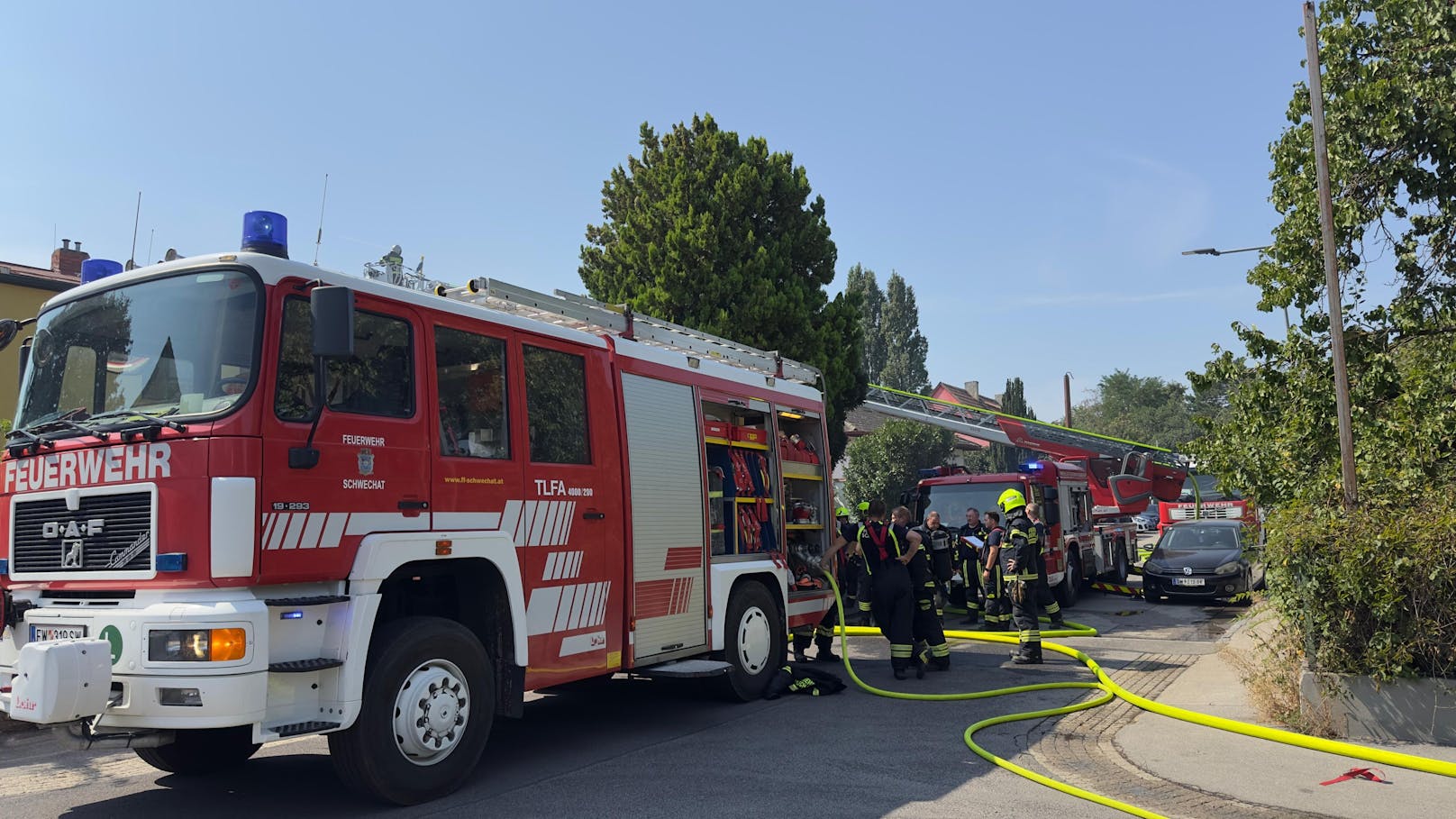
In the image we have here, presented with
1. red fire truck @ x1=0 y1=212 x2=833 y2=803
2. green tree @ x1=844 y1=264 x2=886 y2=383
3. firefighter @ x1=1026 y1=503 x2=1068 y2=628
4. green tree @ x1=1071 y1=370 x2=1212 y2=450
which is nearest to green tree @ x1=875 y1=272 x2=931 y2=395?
green tree @ x1=844 y1=264 x2=886 y2=383

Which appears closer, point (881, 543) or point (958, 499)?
point (881, 543)

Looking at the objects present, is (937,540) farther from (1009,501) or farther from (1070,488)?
(1070,488)

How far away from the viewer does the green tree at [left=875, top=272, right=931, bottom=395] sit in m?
62.5

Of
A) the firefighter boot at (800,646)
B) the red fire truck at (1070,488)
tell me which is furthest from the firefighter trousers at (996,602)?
the firefighter boot at (800,646)

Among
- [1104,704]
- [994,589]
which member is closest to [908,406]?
[994,589]

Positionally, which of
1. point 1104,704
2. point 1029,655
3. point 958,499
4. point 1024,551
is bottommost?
point 1104,704

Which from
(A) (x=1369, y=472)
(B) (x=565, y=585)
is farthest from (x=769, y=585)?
(A) (x=1369, y=472)

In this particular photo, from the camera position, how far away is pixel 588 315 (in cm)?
772

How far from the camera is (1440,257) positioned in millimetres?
9148

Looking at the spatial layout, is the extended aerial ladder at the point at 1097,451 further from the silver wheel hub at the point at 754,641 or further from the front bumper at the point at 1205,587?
the silver wheel hub at the point at 754,641

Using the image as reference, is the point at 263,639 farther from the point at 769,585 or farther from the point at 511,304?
the point at 769,585

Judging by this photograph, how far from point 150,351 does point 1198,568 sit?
607 inches

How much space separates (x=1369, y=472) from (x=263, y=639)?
7865 millimetres

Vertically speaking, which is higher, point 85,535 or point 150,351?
point 150,351
